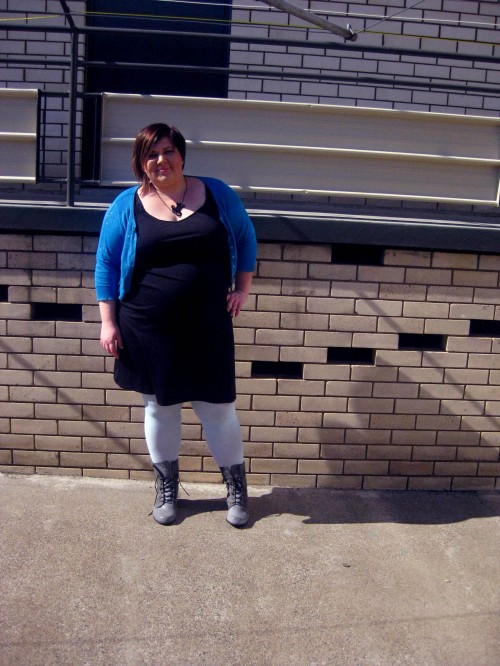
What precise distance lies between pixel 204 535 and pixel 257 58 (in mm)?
2986

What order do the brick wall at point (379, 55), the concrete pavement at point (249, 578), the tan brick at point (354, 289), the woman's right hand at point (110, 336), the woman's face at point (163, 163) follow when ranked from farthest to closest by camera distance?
1. the brick wall at point (379, 55)
2. the tan brick at point (354, 289)
3. the woman's right hand at point (110, 336)
4. the woman's face at point (163, 163)
5. the concrete pavement at point (249, 578)

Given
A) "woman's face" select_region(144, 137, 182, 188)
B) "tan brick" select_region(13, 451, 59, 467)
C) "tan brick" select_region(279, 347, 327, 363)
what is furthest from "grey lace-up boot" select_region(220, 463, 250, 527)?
"woman's face" select_region(144, 137, 182, 188)

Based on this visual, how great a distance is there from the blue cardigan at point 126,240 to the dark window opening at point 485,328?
1327 mm

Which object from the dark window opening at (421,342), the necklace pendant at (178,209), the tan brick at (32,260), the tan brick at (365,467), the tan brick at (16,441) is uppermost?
the necklace pendant at (178,209)

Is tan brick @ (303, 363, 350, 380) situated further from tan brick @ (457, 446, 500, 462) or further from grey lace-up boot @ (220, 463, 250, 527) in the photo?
tan brick @ (457, 446, 500, 462)

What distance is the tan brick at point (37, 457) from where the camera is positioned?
3764 mm

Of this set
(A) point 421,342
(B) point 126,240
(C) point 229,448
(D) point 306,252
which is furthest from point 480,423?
(B) point 126,240

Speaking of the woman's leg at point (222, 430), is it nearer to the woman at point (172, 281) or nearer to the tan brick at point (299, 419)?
the woman at point (172, 281)

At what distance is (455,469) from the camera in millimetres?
3828

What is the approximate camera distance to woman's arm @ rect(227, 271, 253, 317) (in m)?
3.23

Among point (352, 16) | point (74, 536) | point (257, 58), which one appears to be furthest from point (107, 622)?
point (352, 16)

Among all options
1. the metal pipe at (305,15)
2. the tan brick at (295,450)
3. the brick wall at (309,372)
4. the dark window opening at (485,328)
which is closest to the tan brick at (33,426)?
the brick wall at (309,372)

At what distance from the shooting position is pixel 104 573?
9.52ft

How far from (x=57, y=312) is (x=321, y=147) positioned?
1594 mm
